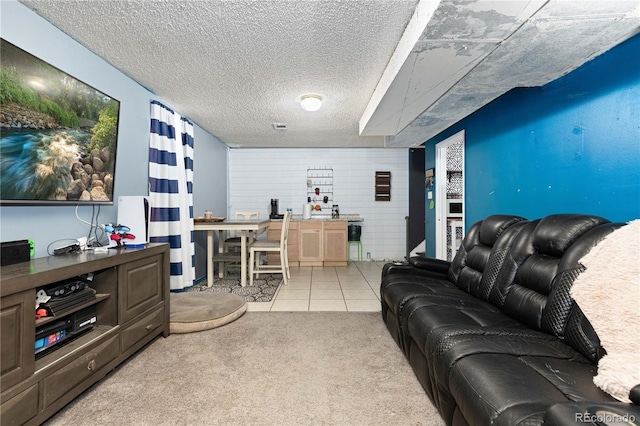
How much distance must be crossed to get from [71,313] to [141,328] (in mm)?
541

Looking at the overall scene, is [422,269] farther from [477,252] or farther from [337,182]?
[337,182]

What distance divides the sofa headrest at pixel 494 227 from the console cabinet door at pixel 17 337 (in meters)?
2.93

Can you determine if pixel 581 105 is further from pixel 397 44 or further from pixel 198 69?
pixel 198 69

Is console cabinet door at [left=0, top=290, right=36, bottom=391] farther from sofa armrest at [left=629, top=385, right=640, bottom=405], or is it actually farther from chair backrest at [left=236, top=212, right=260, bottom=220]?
chair backrest at [left=236, top=212, right=260, bottom=220]

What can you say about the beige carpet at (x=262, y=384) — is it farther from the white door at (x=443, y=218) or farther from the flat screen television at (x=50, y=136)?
the white door at (x=443, y=218)

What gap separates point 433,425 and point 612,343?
0.89 meters

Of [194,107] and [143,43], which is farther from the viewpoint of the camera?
[194,107]

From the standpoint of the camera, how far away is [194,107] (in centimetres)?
372

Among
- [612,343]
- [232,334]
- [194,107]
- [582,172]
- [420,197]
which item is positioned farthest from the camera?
[420,197]

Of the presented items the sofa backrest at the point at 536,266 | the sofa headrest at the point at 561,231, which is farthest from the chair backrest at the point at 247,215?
the sofa headrest at the point at 561,231

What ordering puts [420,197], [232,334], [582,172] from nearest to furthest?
[582,172] < [232,334] < [420,197]

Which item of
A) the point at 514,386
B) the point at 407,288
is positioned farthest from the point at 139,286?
the point at 514,386

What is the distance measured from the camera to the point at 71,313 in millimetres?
1758

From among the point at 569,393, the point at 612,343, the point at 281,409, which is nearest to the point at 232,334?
the point at 281,409
